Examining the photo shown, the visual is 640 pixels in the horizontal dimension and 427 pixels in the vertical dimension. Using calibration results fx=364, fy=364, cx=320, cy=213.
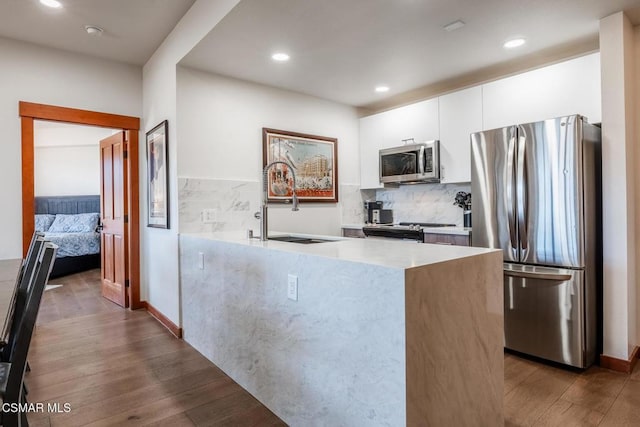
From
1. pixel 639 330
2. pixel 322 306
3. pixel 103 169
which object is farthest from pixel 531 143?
pixel 103 169

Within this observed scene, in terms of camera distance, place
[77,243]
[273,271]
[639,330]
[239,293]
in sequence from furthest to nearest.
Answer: [77,243]
[639,330]
[239,293]
[273,271]

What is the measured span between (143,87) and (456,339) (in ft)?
13.4

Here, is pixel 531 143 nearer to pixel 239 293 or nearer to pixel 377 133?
pixel 377 133

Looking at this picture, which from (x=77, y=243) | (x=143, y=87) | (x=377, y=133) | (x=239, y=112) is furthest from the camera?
(x=77, y=243)

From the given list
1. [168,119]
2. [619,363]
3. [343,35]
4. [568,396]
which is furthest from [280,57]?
[619,363]

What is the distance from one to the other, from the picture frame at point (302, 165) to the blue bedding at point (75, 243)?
4.40 metres

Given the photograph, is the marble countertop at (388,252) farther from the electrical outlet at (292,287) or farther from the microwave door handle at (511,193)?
the microwave door handle at (511,193)

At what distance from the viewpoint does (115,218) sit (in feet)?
14.1

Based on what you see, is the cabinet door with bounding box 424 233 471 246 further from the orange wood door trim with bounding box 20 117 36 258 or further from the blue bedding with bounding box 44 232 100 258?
the blue bedding with bounding box 44 232 100 258

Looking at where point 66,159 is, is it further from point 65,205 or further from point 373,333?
point 373,333

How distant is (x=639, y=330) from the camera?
2662 millimetres

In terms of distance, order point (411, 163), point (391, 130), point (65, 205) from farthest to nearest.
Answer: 1. point (65, 205)
2. point (391, 130)
3. point (411, 163)

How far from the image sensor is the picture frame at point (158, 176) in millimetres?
3389

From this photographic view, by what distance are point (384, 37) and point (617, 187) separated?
1964mm
